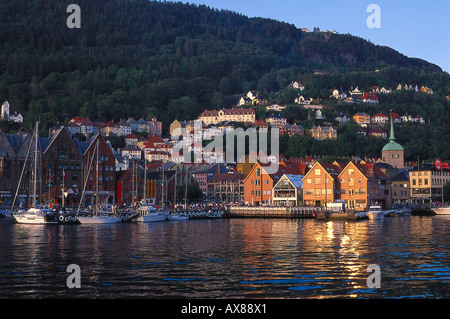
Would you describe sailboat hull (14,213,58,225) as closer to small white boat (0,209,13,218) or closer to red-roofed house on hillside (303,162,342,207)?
small white boat (0,209,13,218)

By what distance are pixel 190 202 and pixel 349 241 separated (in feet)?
270

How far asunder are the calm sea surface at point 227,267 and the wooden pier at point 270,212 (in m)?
44.6

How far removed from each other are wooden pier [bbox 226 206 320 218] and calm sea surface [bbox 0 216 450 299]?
146 feet

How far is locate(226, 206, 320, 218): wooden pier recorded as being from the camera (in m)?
93.9

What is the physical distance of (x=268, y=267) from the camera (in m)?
30.8

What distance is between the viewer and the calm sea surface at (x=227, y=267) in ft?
78.4

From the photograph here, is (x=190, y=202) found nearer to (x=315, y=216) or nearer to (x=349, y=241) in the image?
(x=315, y=216)

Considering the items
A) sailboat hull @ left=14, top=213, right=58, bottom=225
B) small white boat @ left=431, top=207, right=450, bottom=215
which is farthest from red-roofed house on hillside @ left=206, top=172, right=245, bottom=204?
sailboat hull @ left=14, top=213, right=58, bottom=225

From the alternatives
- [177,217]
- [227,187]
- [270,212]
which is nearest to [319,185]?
[270,212]

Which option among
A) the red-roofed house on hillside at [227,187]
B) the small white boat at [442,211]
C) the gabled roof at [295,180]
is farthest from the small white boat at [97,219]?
the red-roofed house on hillside at [227,187]

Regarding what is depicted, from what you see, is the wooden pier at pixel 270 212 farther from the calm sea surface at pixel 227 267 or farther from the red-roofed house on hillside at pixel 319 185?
the calm sea surface at pixel 227 267

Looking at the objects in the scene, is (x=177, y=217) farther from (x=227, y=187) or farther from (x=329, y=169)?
(x=227, y=187)

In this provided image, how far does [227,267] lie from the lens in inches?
1217
